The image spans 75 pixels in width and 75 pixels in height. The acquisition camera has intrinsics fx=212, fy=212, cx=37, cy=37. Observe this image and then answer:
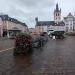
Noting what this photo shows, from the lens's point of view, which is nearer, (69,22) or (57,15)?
(69,22)

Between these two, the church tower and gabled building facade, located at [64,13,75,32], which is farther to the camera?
the church tower

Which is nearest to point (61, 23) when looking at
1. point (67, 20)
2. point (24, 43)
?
point (67, 20)

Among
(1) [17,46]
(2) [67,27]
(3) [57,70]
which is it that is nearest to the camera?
(3) [57,70]

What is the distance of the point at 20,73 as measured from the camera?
820 centimetres

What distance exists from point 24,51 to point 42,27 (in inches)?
5110

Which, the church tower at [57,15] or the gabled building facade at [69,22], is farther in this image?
the church tower at [57,15]

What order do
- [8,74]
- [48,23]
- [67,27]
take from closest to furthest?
1. [8,74]
2. [67,27]
3. [48,23]

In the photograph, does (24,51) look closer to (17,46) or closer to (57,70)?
(17,46)

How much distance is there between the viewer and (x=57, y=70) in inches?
344

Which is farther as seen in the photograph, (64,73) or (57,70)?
(57,70)

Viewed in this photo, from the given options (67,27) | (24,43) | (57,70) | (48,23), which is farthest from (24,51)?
(48,23)

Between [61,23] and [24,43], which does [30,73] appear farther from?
[61,23]

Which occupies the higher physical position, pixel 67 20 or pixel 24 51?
pixel 67 20

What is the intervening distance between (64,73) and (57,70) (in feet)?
1.94
